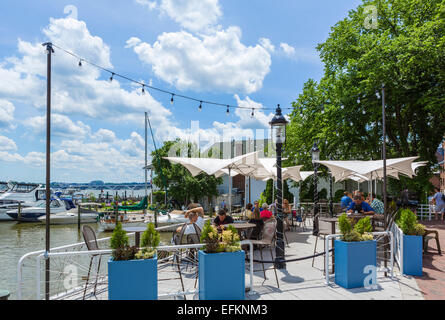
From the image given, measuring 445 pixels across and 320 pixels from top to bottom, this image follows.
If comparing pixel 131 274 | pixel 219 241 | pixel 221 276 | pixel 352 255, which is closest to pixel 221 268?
pixel 221 276

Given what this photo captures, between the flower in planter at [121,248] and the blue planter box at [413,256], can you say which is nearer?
the flower in planter at [121,248]

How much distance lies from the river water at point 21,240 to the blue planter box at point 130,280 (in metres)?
5.89

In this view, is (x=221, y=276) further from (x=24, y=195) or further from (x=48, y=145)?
(x=24, y=195)

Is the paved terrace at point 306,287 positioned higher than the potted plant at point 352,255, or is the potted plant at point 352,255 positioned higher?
the potted plant at point 352,255

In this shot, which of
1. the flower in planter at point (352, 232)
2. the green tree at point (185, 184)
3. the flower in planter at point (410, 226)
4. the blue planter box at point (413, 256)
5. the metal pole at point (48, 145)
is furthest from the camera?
the green tree at point (185, 184)

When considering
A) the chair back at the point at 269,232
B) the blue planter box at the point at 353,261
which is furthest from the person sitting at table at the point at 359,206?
the blue planter box at the point at 353,261

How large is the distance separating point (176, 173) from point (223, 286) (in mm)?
30542

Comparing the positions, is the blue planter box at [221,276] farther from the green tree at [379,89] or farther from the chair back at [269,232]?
the green tree at [379,89]

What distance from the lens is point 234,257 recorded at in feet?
15.9

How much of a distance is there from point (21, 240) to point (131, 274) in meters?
20.5

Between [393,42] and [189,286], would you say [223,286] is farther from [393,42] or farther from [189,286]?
[393,42]

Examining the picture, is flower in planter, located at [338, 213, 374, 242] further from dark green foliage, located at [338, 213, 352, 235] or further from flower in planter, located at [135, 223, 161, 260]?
flower in planter, located at [135, 223, 161, 260]

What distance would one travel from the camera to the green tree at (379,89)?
17.5 meters
